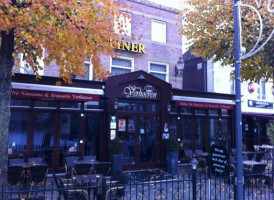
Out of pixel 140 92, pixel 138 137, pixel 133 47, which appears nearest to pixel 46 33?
pixel 140 92

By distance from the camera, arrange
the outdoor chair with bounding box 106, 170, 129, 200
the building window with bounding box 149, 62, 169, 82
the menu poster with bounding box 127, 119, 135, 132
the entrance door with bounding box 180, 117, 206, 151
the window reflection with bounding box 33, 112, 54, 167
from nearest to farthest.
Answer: the outdoor chair with bounding box 106, 170, 129, 200
the window reflection with bounding box 33, 112, 54, 167
the menu poster with bounding box 127, 119, 135, 132
the entrance door with bounding box 180, 117, 206, 151
the building window with bounding box 149, 62, 169, 82

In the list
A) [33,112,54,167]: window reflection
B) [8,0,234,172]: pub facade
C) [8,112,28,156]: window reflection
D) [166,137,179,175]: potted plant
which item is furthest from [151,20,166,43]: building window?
[8,112,28,156]: window reflection

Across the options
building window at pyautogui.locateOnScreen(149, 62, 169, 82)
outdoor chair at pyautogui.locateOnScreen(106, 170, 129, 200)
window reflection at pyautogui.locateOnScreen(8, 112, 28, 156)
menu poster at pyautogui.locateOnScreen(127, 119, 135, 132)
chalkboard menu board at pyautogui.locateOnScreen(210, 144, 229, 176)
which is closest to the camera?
chalkboard menu board at pyautogui.locateOnScreen(210, 144, 229, 176)

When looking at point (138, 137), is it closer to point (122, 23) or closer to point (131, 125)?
point (131, 125)

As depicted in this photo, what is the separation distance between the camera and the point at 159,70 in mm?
15734

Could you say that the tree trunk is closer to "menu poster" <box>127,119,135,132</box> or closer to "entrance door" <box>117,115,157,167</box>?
"entrance door" <box>117,115,157,167</box>

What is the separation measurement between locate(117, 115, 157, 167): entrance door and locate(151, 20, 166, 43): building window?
214 inches

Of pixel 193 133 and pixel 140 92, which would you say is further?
pixel 193 133

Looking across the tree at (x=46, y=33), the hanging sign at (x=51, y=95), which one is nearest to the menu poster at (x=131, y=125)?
the hanging sign at (x=51, y=95)

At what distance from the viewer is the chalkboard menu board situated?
6.25 m

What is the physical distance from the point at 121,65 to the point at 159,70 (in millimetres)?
2536

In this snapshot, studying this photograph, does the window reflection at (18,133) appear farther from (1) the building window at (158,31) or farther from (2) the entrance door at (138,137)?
(1) the building window at (158,31)

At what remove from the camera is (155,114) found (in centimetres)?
1260


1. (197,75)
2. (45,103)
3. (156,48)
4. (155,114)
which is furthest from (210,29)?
(197,75)
